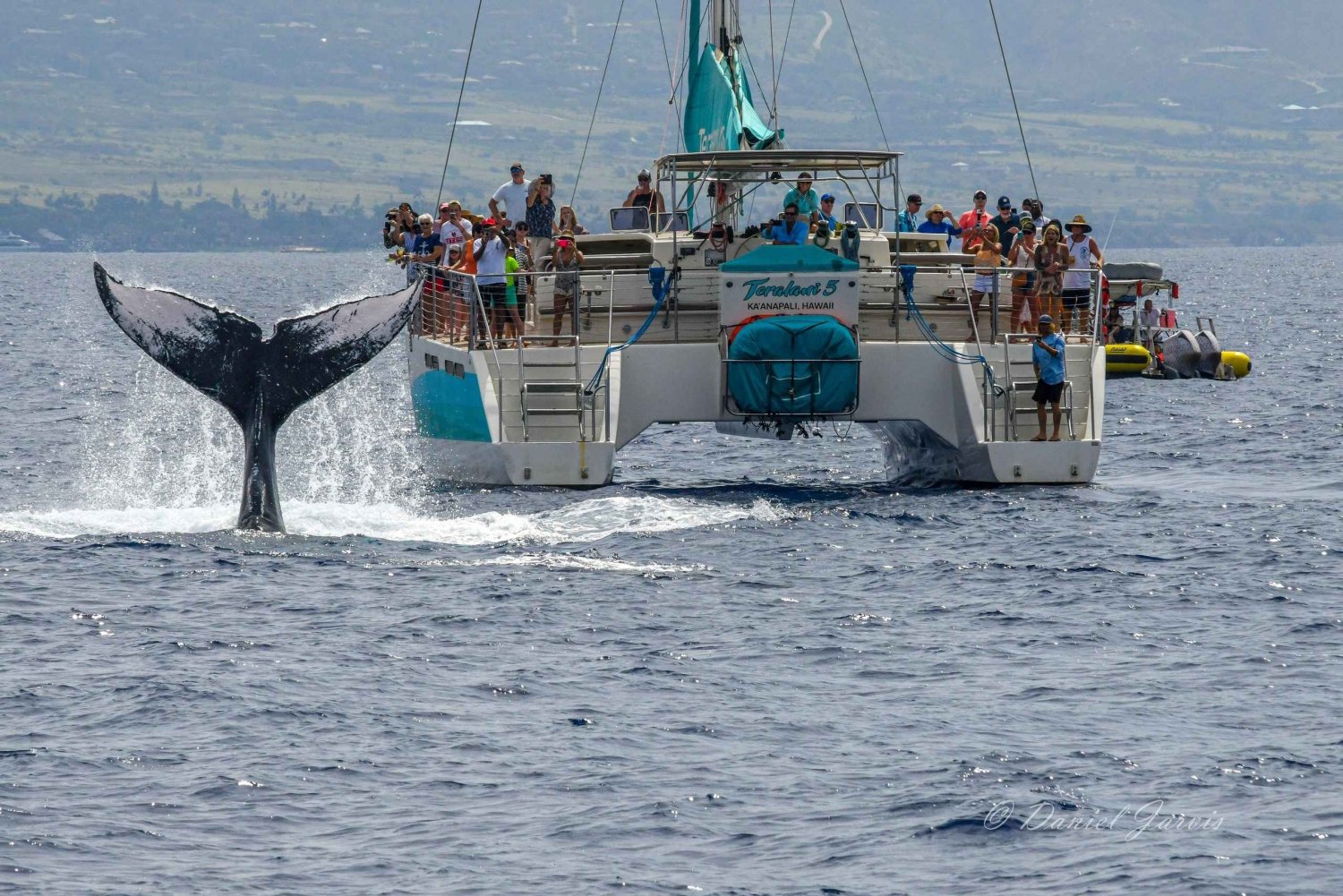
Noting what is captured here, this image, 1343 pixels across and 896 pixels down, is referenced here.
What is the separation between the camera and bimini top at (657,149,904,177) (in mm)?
25109

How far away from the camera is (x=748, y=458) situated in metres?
33.0

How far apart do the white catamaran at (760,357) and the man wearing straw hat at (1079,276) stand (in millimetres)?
394

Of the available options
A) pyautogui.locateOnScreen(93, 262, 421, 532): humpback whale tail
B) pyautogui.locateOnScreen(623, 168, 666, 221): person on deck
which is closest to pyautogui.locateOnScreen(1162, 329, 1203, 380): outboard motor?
pyautogui.locateOnScreen(623, 168, 666, 221): person on deck

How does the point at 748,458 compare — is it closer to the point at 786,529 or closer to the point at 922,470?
the point at 922,470

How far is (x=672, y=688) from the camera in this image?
15.3 meters

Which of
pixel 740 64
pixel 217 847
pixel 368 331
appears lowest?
pixel 217 847

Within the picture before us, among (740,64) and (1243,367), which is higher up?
(740,64)

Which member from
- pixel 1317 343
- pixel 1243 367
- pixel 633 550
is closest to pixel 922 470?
pixel 633 550

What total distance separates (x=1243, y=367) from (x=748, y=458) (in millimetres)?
21586

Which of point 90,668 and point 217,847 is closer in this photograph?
point 217,847

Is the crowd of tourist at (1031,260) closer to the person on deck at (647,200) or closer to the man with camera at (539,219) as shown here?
the person on deck at (647,200)

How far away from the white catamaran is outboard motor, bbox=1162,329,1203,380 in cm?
2463

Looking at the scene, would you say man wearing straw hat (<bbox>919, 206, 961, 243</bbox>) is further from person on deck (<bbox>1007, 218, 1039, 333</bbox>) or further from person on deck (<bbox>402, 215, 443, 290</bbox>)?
person on deck (<bbox>402, 215, 443, 290</bbox>)

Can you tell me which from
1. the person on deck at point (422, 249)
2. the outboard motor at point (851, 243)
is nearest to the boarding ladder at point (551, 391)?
the outboard motor at point (851, 243)
